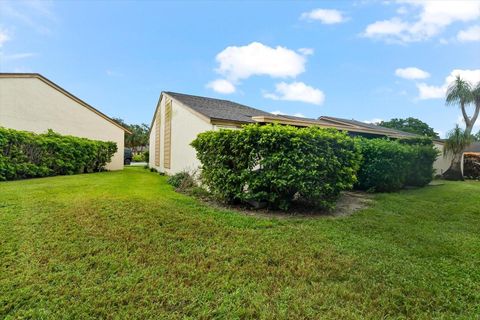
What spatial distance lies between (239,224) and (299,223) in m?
1.27

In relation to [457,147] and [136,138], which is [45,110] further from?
[136,138]

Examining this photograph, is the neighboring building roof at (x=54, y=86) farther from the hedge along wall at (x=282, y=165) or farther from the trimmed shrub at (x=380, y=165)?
the trimmed shrub at (x=380, y=165)

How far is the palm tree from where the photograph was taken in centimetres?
1577

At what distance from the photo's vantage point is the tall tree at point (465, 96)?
56.9 feet

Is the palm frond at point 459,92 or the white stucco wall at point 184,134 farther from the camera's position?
the palm frond at point 459,92

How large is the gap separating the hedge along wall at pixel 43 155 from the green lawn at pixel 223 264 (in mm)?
5080

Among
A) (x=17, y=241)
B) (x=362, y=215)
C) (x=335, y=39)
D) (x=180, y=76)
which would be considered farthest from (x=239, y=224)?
(x=180, y=76)

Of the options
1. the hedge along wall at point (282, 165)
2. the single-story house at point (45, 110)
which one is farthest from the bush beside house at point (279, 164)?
the single-story house at point (45, 110)

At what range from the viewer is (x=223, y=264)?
3.41m

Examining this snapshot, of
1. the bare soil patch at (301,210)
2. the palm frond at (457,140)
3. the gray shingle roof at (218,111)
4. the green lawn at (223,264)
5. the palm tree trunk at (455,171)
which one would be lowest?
the green lawn at (223,264)

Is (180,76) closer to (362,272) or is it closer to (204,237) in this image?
(204,237)

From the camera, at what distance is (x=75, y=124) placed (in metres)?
15.5

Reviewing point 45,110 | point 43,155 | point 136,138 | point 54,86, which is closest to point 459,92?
point 43,155

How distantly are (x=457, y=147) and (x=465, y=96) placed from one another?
4263 millimetres
